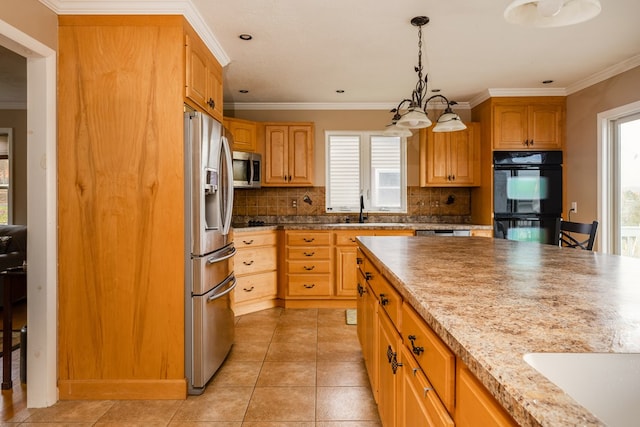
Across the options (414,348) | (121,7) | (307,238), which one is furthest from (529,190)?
(121,7)

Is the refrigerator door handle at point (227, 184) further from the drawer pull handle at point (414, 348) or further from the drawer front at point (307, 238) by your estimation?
the drawer pull handle at point (414, 348)

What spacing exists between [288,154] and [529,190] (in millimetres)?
2870

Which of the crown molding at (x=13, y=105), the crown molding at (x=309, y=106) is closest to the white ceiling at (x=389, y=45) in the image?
the crown molding at (x=309, y=106)

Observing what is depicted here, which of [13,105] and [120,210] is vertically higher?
[13,105]

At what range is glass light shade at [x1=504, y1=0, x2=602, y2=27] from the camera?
130 cm

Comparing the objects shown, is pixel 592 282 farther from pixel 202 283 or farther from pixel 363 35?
pixel 363 35

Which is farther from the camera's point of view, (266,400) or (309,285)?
(309,285)

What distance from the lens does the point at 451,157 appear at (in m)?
4.70

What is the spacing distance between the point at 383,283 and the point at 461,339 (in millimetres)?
941

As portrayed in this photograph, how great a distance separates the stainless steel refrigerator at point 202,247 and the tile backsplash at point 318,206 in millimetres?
2331

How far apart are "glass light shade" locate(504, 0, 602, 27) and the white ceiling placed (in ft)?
3.99

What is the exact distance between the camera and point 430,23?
274 centimetres

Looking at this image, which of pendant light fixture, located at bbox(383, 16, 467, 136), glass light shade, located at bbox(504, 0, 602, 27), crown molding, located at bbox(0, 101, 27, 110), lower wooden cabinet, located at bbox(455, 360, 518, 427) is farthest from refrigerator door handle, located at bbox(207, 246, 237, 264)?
crown molding, located at bbox(0, 101, 27, 110)

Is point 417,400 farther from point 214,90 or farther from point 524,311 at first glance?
point 214,90
